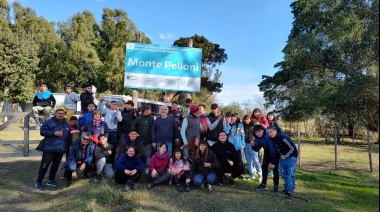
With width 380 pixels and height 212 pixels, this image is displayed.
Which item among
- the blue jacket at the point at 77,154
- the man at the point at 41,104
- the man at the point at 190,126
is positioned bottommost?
the blue jacket at the point at 77,154

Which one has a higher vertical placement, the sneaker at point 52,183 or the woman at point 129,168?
the woman at point 129,168

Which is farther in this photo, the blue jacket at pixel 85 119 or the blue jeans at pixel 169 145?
the blue jacket at pixel 85 119

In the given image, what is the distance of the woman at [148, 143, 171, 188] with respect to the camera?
20.2 ft

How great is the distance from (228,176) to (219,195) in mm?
836

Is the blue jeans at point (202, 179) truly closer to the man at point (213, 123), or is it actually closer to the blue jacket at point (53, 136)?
the man at point (213, 123)

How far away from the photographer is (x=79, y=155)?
628 cm

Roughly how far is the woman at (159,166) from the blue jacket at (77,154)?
1.33 m

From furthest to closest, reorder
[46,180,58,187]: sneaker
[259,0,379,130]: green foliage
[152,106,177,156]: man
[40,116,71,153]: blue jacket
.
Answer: [152,106,177,156]: man < [46,180,58,187]: sneaker < [40,116,71,153]: blue jacket < [259,0,379,130]: green foliage

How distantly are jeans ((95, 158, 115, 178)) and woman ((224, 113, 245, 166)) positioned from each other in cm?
273

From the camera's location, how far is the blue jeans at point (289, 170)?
18.1ft

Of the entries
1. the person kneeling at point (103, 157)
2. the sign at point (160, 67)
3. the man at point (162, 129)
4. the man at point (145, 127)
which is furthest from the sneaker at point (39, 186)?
the sign at point (160, 67)

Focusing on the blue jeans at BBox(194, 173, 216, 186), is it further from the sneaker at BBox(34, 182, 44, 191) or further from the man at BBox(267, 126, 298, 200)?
the sneaker at BBox(34, 182, 44, 191)

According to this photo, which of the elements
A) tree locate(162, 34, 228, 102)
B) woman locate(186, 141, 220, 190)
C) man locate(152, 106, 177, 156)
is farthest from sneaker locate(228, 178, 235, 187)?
tree locate(162, 34, 228, 102)

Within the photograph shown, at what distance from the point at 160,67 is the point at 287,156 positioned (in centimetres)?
501
